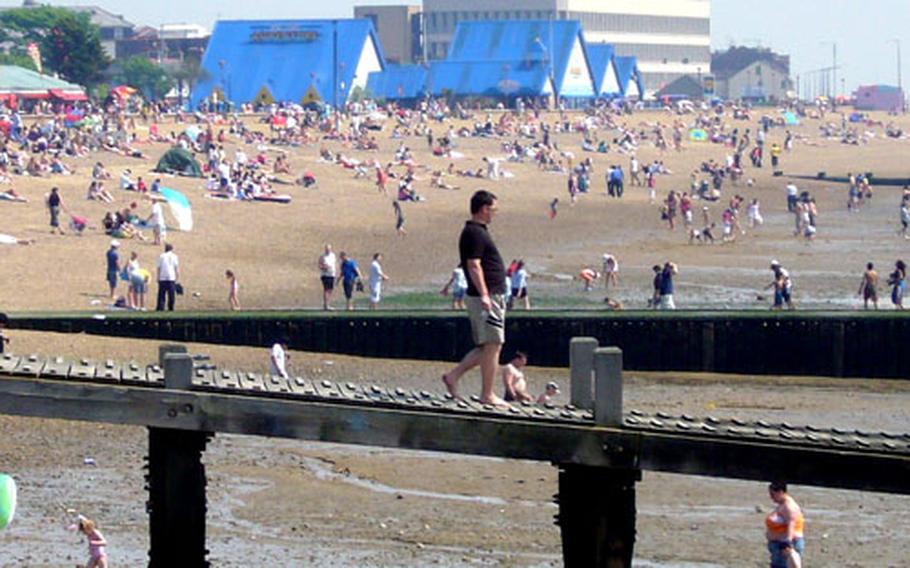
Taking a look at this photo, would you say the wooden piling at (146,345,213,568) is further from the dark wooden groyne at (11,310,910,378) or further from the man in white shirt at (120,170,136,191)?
the man in white shirt at (120,170,136,191)

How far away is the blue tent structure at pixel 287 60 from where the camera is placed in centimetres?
9950

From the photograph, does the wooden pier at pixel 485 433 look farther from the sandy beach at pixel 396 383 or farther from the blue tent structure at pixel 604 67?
the blue tent structure at pixel 604 67

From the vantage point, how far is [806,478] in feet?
33.2

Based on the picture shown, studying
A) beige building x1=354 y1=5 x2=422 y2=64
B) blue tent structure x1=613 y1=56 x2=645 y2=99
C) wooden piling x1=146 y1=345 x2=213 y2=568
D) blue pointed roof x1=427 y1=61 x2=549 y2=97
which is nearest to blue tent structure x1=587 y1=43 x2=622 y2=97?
blue tent structure x1=613 y1=56 x2=645 y2=99

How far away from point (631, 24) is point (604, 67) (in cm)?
3695

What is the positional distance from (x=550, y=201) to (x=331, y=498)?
42789mm

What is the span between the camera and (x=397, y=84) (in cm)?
10594

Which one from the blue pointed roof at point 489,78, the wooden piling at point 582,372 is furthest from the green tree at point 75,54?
the wooden piling at point 582,372

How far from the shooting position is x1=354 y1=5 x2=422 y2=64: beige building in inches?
5974

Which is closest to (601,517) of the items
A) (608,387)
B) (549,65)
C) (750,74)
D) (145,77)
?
(608,387)

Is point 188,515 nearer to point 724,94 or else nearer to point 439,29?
point 439,29

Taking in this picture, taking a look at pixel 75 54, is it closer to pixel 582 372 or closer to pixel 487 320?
pixel 487 320

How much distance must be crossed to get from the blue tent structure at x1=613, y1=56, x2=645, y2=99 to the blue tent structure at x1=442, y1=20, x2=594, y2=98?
1088cm

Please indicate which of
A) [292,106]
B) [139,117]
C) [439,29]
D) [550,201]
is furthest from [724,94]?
[550,201]
